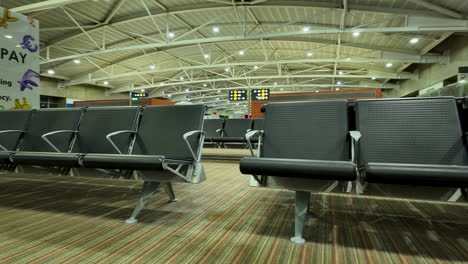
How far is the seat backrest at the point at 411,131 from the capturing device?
4.88 ft

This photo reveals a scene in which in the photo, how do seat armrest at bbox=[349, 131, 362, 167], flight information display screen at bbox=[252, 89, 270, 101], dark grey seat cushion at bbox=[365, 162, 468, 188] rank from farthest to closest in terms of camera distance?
flight information display screen at bbox=[252, 89, 270, 101] < seat armrest at bbox=[349, 131, 362, 167] < dark grey seat cushion at bbox=[365, 162, 468, 188]

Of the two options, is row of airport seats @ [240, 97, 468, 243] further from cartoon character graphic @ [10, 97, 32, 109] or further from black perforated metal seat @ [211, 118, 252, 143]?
cartoon character graphic @ [10, 97, 32, 109]

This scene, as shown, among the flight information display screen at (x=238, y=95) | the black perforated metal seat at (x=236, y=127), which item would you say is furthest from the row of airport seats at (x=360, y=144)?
the flight information display screen at (x=238, y=95)

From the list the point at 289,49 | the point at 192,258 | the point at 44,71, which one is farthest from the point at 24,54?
the point at 44,71

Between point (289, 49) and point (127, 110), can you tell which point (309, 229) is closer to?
point (127, 110)

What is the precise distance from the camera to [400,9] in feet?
23.0

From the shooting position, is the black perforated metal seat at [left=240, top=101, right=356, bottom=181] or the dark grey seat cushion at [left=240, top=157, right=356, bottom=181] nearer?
the dark grey seat cushion at [left=240, top=157, right=356, bottom=181]

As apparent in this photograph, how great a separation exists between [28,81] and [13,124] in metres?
1.58

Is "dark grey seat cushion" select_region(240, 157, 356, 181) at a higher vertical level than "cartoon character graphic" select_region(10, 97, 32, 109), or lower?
lower

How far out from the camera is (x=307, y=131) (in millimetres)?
1775

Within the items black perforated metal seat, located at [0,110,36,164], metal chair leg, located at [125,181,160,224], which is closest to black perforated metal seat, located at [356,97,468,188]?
metal chair leg, located at [125,181,160,224]

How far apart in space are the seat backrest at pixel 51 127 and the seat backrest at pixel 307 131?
189 centimetres

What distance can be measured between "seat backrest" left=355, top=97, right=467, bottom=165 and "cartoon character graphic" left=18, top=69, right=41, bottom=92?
4510 mm

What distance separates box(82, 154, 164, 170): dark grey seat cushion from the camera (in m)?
1.49
